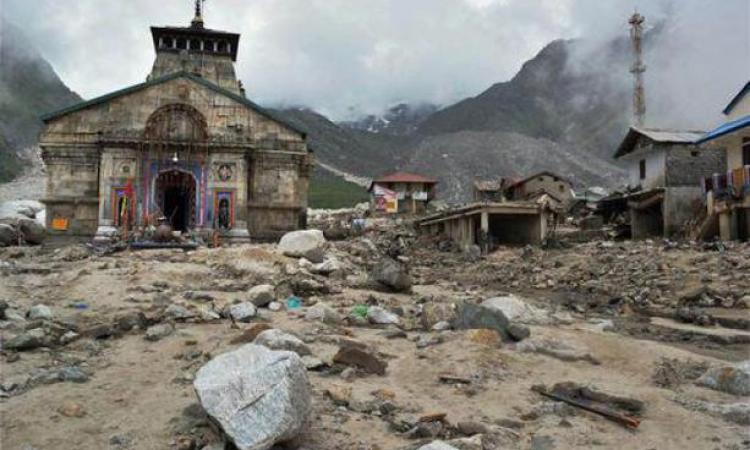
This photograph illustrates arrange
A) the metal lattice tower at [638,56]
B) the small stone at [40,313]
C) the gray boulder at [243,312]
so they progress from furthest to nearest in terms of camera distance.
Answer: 1. the metal lattice tower at [638,56]
2. the gray boulder at [243,312]
3. the small stone at [40,313]

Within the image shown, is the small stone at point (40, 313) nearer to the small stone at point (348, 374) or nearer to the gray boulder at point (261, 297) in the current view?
the gray boulder at point (261, 297)

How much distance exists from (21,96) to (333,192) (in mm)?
55596

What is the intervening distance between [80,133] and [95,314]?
57.8 feet

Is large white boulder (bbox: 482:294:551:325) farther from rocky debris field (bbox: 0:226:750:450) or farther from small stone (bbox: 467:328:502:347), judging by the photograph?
small stone (bbox: 467:328:502:347)

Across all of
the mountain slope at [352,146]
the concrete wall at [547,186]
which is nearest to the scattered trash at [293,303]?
the concrete wall at [547,186]

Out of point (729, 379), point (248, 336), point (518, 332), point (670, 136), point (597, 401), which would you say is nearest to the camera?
point (597, 401)

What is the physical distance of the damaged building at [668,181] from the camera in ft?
88.7

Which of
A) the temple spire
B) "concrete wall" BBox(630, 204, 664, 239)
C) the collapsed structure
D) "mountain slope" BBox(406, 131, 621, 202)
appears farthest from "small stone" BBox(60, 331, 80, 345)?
"mountain slope" BBox(406, 131, 621, 202)

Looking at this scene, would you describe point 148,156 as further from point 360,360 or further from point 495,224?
point 360,360

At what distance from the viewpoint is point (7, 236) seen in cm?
2219

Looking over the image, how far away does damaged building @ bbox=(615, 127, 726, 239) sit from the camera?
88.7 feet

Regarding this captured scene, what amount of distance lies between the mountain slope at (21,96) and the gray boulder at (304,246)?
225 ft

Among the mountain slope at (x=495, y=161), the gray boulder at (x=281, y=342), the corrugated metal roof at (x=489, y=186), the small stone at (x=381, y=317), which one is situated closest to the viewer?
the gray boulder at (x=281, y=342)

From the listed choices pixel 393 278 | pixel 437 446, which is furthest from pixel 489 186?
pixel 437 446
